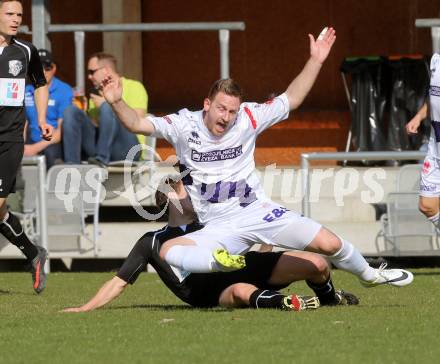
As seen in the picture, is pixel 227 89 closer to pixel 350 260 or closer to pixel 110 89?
pixel 110 89

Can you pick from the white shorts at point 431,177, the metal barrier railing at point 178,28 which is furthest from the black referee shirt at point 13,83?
the white shorts at point 431,177

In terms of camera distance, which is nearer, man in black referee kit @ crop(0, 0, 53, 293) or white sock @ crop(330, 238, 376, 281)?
white sock @ crop(330, 238, 376, 281)

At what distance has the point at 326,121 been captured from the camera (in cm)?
1581

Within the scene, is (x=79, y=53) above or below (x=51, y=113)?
above

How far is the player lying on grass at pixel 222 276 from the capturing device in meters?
8.41

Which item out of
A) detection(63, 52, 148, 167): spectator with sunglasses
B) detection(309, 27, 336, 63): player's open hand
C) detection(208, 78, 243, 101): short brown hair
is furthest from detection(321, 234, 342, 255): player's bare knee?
detection(63, 52, 148, 167): spectator with sunglasses

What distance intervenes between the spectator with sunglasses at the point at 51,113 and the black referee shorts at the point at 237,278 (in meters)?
5.17

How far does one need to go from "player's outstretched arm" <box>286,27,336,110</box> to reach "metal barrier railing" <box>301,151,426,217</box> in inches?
143

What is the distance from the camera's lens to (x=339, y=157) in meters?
12.4

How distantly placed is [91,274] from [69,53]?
4489 mm

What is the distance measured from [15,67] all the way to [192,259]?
10.5 feet

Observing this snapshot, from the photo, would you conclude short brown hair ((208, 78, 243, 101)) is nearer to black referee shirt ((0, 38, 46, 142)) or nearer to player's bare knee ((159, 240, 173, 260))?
player's bare knee ((159, 240, 173, 260))

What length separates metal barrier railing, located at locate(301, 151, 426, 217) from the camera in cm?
1236

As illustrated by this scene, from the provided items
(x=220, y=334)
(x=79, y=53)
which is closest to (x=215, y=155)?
(x=220, y=334)
